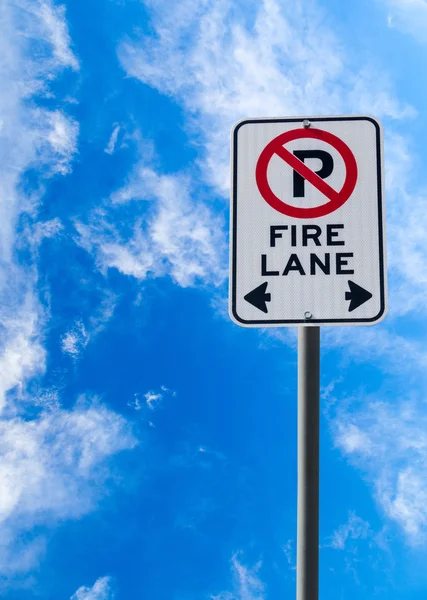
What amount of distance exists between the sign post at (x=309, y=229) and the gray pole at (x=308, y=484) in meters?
0.02

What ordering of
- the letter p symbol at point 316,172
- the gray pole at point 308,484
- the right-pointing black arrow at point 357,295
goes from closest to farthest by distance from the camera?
the gray pole at point 308,484
the right-pointing black arrow at point 357,295
the letter p symbol at point 316,172

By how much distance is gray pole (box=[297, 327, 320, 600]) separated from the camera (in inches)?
73.3

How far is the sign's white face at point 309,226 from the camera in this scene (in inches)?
81.7

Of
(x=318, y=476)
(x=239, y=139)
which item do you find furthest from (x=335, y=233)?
(x=318, y=476)

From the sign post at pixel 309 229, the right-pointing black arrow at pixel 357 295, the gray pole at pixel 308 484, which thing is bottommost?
the gray pole at pixel 308 484

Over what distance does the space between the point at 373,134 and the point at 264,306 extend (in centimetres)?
81

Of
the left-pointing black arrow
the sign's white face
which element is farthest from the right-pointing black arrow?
the left-pointing black arrow

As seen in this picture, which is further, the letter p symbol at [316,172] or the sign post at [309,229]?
the letter p symbol at [316,172]

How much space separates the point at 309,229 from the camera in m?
2.14

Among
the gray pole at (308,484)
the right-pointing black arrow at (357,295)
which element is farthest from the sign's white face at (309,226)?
the gray pole at (308,484)

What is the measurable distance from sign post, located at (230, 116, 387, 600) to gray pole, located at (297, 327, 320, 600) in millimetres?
15

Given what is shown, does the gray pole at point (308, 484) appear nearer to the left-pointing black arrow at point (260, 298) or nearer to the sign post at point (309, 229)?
the sign post at point (309, 229)

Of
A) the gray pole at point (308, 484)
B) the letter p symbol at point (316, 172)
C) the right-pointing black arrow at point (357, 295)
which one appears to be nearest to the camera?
the gray pole at point (308, 484)

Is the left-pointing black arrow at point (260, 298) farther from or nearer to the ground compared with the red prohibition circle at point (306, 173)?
nearer to the ground
